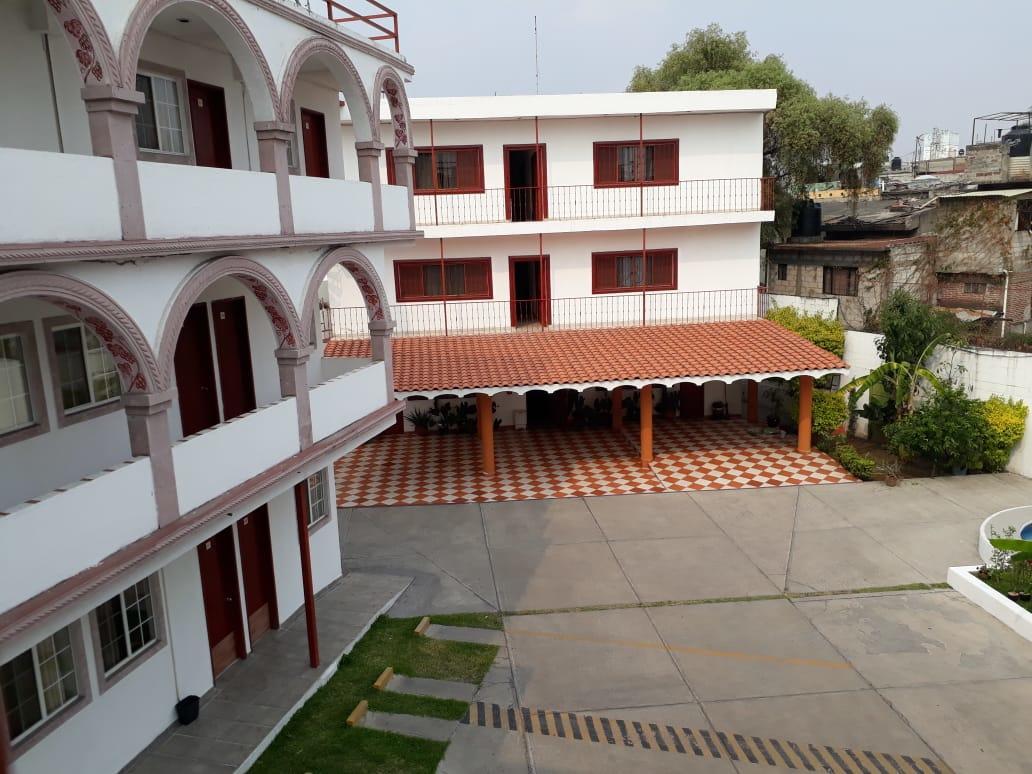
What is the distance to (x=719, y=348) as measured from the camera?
765 inches

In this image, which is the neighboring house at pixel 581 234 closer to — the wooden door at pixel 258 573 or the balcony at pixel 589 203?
the balcony at pixel 589 203

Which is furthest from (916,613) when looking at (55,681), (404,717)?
(55,681)

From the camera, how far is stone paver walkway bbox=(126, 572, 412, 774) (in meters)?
8.62

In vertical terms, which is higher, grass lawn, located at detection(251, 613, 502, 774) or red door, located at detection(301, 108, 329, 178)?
red door, located at detection(301, 108, 329, 178)

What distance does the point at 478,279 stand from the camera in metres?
21.5

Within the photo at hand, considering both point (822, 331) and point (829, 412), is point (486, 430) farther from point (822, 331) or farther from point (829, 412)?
point (822, 331)

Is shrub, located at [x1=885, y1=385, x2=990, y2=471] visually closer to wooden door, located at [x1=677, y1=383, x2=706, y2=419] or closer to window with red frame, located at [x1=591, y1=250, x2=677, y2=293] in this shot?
wooden door, located at [x1=677, y1=383, x2=706, y2=419]

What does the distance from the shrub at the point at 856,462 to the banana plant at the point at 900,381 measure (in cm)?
144

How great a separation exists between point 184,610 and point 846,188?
88.9 ft

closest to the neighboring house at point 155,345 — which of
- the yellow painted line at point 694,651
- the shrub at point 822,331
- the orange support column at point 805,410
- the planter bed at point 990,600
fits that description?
the yellow painted line at point 694,651

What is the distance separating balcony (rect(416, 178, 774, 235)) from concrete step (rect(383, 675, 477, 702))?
12854mm

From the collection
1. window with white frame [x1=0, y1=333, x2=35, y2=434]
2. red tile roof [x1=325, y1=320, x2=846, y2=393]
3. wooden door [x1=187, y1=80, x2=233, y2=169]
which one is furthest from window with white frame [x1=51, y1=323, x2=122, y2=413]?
red tile roof [x1=325, y1=320, x2=846, y2=393]

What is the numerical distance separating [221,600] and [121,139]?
6346 millimetres

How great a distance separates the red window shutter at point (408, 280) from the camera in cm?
2109
